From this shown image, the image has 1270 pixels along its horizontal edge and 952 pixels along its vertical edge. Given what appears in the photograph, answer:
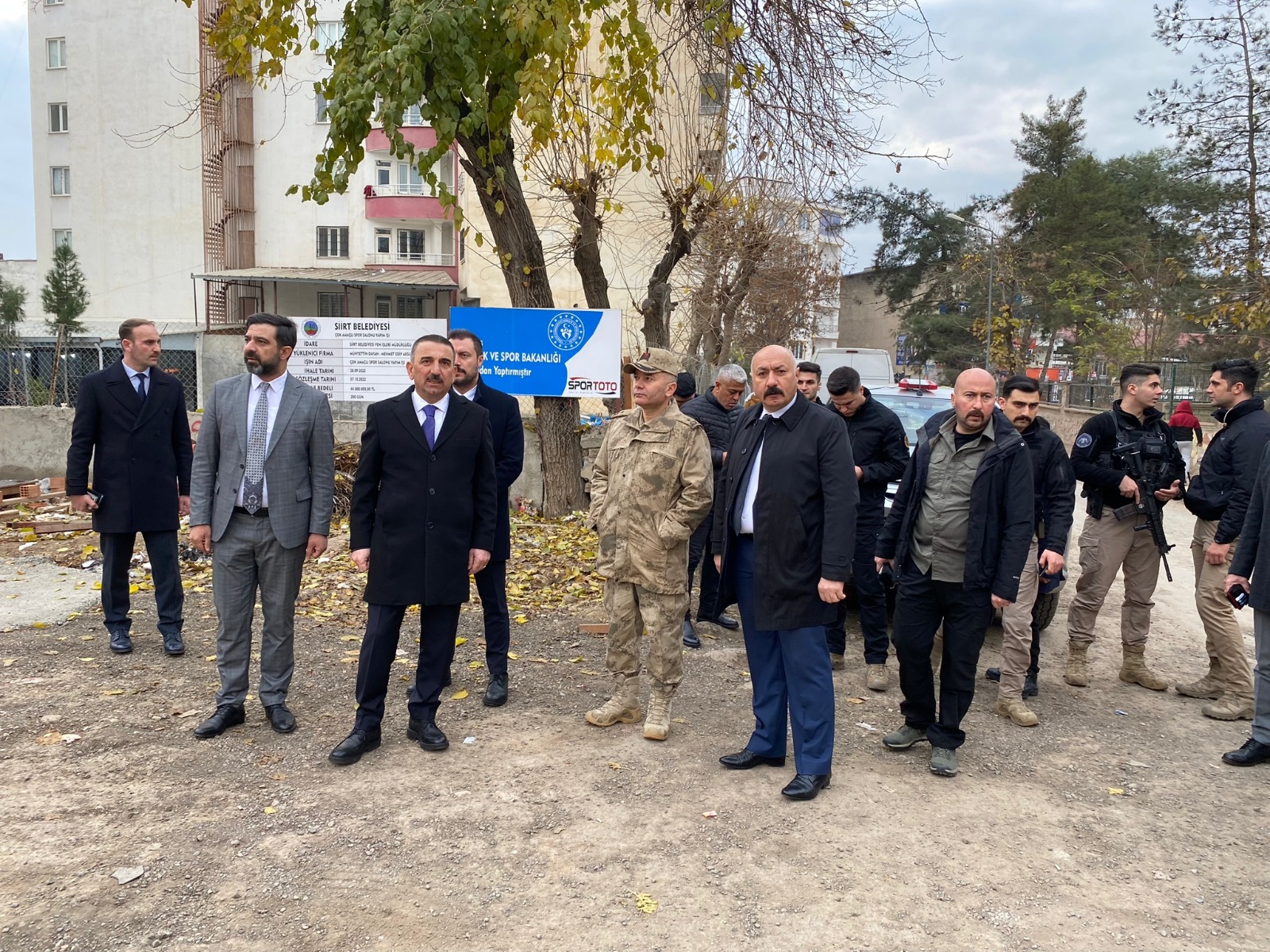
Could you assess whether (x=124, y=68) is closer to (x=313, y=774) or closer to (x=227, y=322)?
(x=227, y=322)

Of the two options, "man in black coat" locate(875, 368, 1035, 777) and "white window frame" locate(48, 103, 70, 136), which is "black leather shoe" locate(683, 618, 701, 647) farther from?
"white window frame" locate(48, 103, 70, 136)

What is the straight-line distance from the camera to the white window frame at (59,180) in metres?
40.9

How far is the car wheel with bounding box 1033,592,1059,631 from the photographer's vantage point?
6.54 meters

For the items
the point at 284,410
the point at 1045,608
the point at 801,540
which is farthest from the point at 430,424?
the point at 1045,608

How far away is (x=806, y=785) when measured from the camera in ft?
14.6

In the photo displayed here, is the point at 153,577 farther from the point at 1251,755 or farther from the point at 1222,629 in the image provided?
the point at 1222,629

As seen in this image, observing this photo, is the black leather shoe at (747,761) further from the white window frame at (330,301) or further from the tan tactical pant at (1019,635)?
the white window frame at (330,301)

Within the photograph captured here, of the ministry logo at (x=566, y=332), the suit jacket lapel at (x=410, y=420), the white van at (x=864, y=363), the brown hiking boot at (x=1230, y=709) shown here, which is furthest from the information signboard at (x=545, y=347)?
the white van at (x=864, y=363)

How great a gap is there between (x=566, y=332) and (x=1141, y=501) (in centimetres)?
596

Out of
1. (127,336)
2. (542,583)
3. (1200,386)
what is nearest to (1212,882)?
(542,583)


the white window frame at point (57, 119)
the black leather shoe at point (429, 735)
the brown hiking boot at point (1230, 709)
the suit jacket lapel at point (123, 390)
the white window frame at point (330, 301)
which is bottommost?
the brown hiking boot at point (1230, 709)

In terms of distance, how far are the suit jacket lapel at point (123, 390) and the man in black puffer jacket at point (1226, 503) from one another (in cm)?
681

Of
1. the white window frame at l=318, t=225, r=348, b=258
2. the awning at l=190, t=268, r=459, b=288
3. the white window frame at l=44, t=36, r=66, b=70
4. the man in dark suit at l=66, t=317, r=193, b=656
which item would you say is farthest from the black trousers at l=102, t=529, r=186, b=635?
the white window frame at l=44, t=36, r=66, b=70

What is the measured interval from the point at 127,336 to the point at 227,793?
3.26 meters
